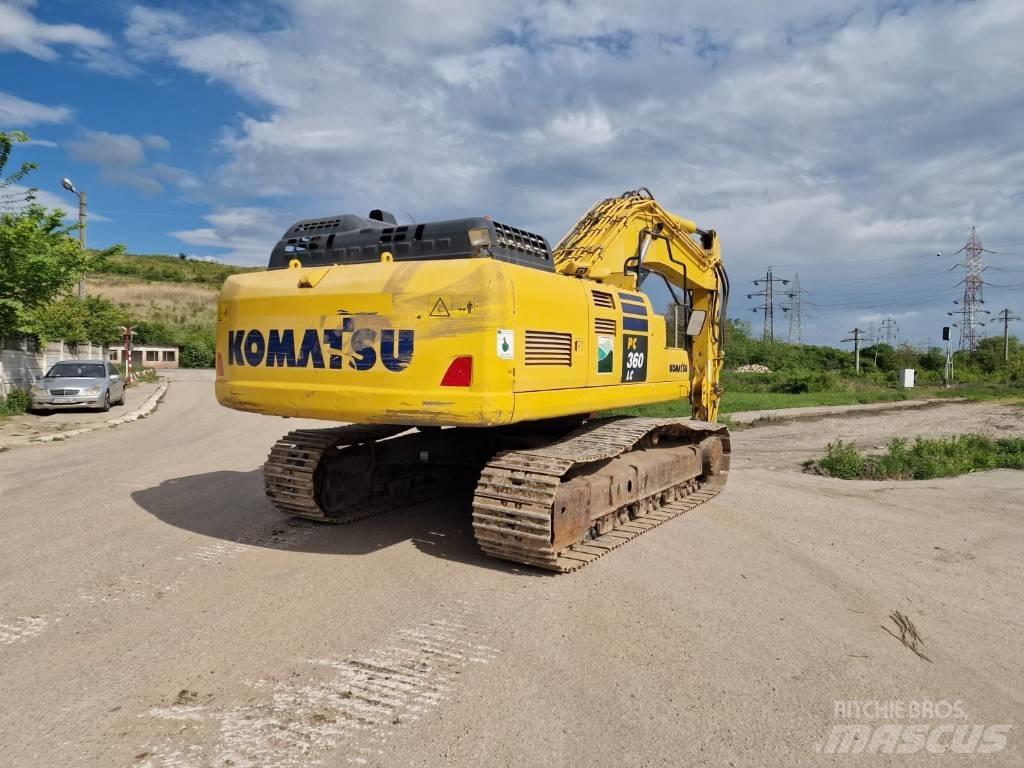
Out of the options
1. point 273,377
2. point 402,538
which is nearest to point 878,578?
point 402,538

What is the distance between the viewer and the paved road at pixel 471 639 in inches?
119

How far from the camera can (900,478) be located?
10.0 meters

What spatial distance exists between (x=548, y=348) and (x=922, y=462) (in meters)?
7.82

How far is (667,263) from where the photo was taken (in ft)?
27.1

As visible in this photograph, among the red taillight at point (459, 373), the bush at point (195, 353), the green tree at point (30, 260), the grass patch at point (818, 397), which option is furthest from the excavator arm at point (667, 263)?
the bush at point (195, 353)

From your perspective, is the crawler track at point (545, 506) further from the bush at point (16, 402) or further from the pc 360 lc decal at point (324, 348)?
the bush at point (16, 402)

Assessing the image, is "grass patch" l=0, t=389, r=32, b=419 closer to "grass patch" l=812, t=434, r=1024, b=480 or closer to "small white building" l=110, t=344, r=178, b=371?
"grass patch" l=812, t=434, r=1024, b=480

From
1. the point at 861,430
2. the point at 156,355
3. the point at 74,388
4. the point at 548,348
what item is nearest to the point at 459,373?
the point at 548,348

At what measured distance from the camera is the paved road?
303 cm

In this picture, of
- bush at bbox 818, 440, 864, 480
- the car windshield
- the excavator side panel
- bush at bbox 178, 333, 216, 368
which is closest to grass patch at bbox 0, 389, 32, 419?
the car windshield

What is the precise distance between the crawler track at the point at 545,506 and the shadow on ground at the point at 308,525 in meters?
0.31

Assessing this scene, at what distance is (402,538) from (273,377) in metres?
1.83

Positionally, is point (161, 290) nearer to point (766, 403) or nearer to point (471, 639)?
point (766, 403)

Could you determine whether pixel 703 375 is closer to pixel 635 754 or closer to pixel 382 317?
pixel 382 317
